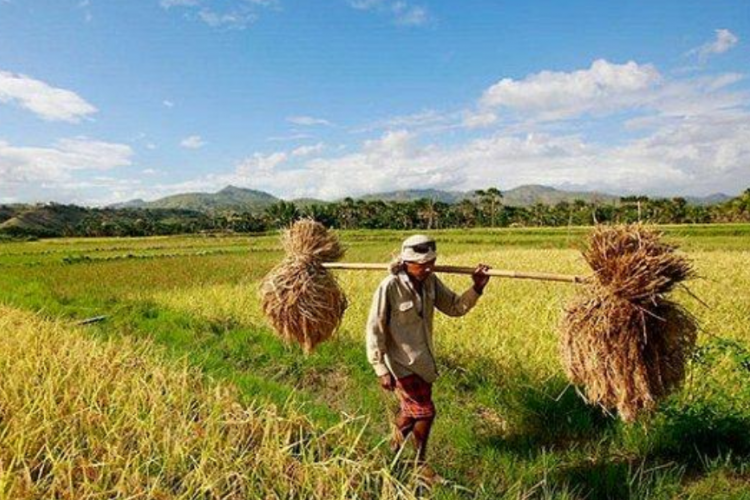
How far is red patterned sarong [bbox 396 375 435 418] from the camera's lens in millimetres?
4191

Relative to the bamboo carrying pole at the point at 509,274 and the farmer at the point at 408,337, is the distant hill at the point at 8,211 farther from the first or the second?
the farmer at the point at 408,337

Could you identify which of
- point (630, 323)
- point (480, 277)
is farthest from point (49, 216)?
point (630, 323)

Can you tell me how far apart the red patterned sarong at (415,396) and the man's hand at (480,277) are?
2.43 ft

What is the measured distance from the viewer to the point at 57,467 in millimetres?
3174

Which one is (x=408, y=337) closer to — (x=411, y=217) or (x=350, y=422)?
(x=350, y=422)

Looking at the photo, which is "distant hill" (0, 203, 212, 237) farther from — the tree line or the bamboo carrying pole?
the bamboo carrying pole

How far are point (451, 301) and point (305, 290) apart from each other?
1.27m

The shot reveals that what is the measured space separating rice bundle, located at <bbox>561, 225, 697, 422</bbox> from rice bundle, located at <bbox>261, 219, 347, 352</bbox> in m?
2.14

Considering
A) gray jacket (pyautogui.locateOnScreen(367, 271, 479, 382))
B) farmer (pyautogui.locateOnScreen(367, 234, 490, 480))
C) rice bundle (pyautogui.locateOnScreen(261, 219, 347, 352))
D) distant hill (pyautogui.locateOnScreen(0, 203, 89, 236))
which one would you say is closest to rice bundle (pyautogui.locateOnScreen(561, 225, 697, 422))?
farmer (pyautogui.locateOnScreen(367, 234, 490, 480))

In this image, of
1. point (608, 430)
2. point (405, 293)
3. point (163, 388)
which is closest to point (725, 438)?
point (608, 430)

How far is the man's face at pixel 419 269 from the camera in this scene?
416cm

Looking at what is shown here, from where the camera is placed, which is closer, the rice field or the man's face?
the rice field

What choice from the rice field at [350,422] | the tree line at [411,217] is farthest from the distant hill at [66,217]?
the rice field at [350,422]

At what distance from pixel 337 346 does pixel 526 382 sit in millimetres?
2872
